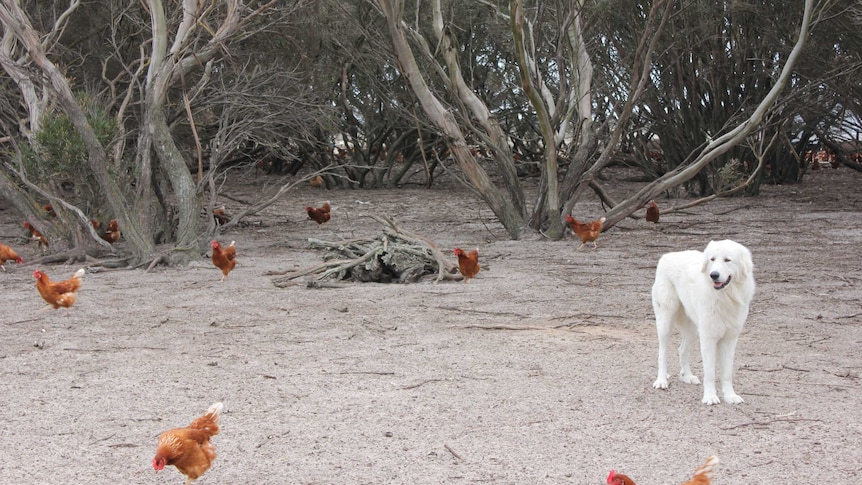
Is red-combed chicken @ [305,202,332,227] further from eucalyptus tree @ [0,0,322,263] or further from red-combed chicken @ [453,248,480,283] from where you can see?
red-combed chicken @ [453,248,480,283]

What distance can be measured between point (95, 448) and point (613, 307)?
516cm

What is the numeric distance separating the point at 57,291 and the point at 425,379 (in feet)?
13.2

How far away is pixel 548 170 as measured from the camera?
1400 centimetres

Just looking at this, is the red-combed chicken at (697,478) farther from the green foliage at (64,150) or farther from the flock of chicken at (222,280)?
the green foliage at (64,150)

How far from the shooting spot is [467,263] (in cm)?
1016

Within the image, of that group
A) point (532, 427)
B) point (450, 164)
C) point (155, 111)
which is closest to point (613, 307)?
point (532, 427)

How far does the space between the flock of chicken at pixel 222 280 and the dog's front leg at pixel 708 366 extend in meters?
1.76

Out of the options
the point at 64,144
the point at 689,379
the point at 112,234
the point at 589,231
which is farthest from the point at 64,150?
the point at 689,379

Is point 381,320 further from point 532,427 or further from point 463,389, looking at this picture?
point 532,427

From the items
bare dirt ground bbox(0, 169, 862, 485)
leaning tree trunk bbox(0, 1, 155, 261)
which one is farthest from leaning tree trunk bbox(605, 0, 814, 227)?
leaning tree trunk bbox(0, 1, 155, 261)

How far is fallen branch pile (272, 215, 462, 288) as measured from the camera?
10.5 m

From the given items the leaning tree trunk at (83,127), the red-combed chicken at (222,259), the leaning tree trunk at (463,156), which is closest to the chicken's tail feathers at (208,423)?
the red-combed chicken at (222,259)

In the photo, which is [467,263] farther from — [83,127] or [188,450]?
[188,450]

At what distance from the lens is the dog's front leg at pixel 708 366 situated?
18.3ft
